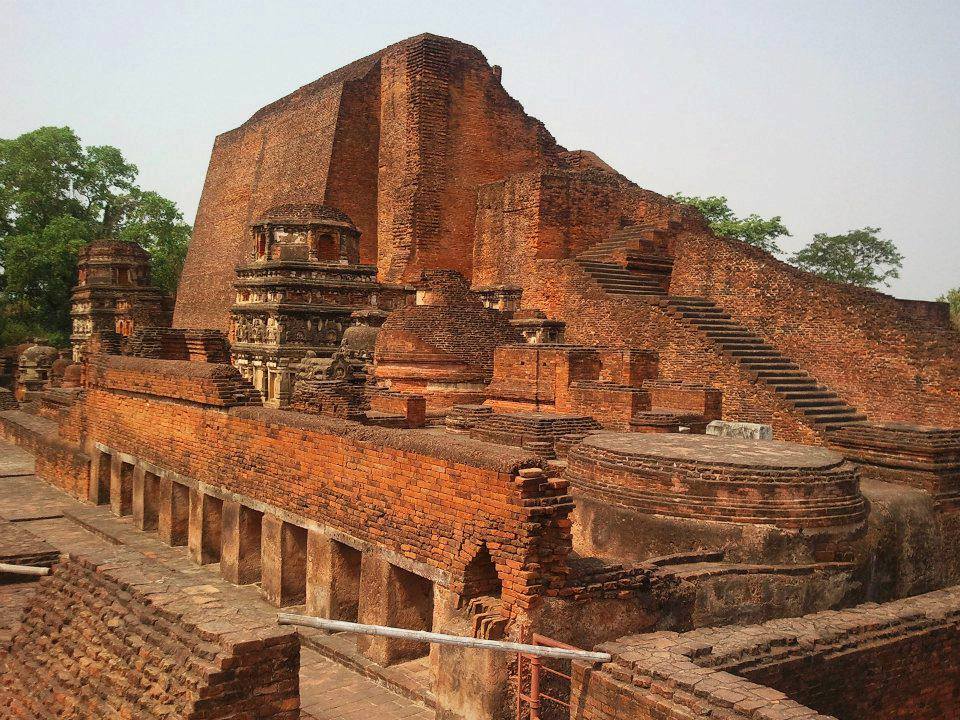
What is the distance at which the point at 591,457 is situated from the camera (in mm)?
7078

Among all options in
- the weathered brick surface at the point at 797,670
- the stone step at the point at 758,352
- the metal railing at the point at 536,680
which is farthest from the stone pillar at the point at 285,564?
the stone step at the point at 758,352

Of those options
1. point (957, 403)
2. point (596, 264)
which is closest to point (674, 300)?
point (596, 264)

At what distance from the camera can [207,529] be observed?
27.8ft

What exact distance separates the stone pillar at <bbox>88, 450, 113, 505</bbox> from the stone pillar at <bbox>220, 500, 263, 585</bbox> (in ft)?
12.3

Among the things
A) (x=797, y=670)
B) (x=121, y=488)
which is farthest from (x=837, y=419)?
(x=121, y=488)

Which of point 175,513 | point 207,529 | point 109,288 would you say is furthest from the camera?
point 109,288

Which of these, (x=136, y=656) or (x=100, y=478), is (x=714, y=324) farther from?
(x=136, y=656)

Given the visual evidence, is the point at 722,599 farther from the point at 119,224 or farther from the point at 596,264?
the point at 119,224

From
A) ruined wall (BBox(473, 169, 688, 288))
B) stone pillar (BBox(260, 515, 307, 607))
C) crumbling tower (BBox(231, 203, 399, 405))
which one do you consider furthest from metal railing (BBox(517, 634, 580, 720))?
ruined wall (BBox(473, 169, 688, 288))

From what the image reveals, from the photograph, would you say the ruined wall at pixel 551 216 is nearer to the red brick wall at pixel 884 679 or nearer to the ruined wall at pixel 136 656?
the red brick wall at pixel 884 679

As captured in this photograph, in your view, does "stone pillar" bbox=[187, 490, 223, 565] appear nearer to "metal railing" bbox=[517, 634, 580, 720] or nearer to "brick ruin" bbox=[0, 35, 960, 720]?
"brick ruin" bbox=[0, 35, 960, 720]

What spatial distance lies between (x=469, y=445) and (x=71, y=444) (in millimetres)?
8569

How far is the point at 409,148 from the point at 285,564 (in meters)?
12.9

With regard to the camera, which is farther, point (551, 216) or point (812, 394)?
point (551, 216)
